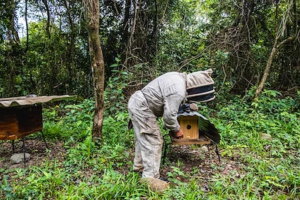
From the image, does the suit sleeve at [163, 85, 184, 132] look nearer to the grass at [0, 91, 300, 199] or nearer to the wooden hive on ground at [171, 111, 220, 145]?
the wooden hive on ground at [171, 111, 220, 145]

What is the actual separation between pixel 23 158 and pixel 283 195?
3715 mm

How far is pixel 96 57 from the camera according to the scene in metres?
3.63

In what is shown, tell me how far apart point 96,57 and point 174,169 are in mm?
2074

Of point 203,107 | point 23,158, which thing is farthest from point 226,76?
point 23,158

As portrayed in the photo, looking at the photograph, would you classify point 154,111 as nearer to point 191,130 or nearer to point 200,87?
point 200,87

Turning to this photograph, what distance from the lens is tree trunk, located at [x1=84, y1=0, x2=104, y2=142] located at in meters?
3.48

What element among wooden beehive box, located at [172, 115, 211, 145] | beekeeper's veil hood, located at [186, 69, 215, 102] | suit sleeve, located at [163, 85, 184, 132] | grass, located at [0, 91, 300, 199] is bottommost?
grass, located at [0, 91, 300, 199]

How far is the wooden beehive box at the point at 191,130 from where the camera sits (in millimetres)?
3435

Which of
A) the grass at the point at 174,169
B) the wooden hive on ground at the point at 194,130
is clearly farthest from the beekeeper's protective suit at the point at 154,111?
the wooden hive on ground at the point at 194,130

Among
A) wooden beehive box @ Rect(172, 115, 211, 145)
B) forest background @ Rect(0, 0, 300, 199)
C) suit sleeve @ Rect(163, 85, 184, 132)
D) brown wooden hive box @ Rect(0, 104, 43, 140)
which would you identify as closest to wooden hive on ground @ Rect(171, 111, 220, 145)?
wooden beehive box @ Rect(172, 115, 211, 145)

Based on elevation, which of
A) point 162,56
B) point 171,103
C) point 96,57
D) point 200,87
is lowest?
point 171,103

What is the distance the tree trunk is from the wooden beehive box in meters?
1.39

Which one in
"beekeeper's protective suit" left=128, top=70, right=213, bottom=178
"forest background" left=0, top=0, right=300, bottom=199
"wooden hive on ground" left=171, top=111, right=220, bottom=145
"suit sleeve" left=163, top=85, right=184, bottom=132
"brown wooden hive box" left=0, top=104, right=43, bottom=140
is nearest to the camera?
"suit sleeve" left=163, top=85, right=184, bottom=132

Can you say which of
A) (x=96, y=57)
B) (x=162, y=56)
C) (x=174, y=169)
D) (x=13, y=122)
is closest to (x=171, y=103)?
(x=174, y=169)
